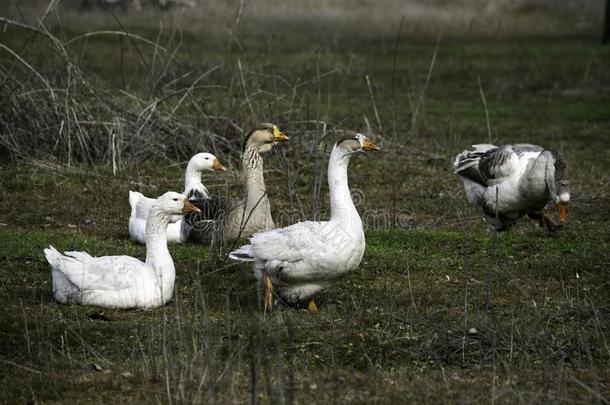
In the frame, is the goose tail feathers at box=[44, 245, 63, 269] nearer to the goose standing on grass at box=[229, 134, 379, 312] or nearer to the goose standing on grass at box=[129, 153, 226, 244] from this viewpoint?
the goose standing on grass at box=[229, 134, 379, 312]

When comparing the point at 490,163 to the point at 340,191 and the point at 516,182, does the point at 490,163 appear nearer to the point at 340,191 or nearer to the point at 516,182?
the point at 516,182

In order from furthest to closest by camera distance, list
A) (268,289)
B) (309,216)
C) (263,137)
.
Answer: (309,216)
(263,137)
(268,289)

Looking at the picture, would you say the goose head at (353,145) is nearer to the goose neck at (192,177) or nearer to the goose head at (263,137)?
the goose head at (263,137)

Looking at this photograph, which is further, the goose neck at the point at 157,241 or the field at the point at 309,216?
the goose neck at the point at 157,241

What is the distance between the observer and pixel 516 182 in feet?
37.3

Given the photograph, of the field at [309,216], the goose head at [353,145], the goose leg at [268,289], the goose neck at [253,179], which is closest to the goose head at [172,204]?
the field at [309,216]

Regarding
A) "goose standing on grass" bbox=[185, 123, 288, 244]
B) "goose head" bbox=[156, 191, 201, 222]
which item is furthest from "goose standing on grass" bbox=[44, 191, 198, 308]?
"goose standing on grass" bbox=[185, 123, 288, 244]

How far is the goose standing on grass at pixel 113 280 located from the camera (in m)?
8.35

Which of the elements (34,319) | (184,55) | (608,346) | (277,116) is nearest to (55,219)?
(277,116)

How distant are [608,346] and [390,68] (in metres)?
16.2

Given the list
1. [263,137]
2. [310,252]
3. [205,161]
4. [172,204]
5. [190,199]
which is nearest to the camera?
[310,252]

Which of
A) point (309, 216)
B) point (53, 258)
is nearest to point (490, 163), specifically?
point (309, 216)

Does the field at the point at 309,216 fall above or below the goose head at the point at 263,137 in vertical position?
below

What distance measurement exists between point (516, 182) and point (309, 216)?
7.22 feet
